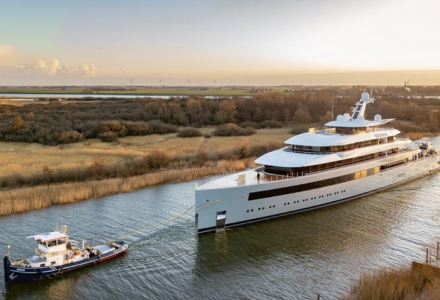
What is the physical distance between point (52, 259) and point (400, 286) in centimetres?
1680

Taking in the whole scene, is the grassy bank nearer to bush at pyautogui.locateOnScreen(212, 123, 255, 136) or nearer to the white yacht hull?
the white yacht hull

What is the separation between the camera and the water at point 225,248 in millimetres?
19516

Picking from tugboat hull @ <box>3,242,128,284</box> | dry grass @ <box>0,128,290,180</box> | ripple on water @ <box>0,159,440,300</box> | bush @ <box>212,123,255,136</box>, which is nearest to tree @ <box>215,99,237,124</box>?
bush @ <box>212,123,255,136</box>

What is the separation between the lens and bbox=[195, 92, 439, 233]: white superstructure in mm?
26281

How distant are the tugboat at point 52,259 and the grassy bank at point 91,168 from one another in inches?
394

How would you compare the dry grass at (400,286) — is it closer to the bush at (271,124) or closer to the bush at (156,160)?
the bush at (156,160)

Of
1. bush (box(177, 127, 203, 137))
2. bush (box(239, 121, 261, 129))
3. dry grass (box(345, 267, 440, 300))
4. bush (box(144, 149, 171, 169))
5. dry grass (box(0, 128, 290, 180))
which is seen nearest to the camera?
dry grass (box(345, 267, 440, 300))

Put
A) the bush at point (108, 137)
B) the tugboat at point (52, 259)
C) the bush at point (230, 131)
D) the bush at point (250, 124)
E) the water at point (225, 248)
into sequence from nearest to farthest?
1. the water at point (225, 248)
2. the tugboat at point (52, 259)
3. the bush at point (108, 137)
4. the bush at point (230, 131)
5. the bush at point (250, 124)

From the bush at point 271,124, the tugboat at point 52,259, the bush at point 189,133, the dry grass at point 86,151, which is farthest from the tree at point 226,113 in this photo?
the tugboat at point 52,259

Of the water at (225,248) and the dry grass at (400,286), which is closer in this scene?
the dry grass at (400,286)

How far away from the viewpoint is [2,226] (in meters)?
26.6

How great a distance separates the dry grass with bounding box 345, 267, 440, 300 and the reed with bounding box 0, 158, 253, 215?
22849mm

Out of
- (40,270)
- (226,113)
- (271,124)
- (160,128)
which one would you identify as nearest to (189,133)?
(160,128)

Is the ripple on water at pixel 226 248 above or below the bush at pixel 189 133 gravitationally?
below
